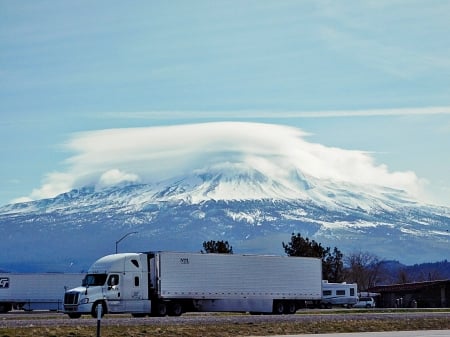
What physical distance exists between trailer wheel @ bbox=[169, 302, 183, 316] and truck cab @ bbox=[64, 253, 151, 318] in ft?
8.56

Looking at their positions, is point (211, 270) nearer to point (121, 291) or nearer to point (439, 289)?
point (121, 291)

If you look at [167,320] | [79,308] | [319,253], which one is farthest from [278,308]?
[319,253]

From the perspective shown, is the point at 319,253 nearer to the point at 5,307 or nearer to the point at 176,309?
the point at 5,307

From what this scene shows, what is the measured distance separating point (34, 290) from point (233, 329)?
4678cm

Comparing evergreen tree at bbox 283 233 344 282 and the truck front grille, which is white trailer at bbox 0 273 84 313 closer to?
the truck front grille

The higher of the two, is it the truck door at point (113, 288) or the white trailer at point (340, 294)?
the truck door at point (113, 288)

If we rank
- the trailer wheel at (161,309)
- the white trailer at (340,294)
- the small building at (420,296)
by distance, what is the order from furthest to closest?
the small building at (420,296), the white trailer at (340,294), the trailer wheel at (161,309)

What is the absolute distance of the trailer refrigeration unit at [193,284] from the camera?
64.9 m

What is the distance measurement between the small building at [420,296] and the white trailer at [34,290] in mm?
47337

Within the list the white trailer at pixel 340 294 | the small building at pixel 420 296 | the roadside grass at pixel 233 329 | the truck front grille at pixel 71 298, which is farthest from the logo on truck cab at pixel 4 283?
the small building at pixel 420 296

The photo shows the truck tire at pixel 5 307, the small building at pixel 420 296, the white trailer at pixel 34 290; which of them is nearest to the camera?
the truck tire at pixel 5 307

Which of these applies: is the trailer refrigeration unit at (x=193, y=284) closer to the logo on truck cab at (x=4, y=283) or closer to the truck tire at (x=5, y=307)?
the truck tire at (x=5, y=307)

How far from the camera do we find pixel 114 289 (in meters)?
65.0

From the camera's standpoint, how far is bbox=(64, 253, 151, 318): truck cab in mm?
63812
